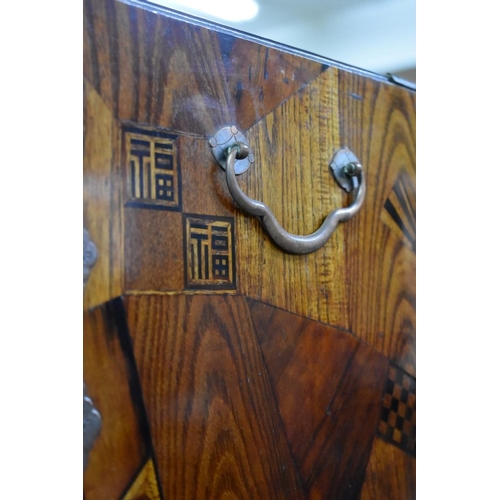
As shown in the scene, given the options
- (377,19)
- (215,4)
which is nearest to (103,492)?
(215,4)

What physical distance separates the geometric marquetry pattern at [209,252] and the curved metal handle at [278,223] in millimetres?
24

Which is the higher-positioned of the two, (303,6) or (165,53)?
(303,6)

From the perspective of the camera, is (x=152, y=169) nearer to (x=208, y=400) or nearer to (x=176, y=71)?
(x=176, y=71)

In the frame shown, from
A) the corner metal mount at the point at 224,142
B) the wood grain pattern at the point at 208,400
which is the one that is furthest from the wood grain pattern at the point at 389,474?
the corner metal mount at the point at 224,142

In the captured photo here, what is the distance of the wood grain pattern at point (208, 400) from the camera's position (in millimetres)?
526

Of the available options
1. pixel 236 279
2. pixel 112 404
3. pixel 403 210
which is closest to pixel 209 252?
pixel 236 279

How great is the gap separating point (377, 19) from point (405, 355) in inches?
22.3

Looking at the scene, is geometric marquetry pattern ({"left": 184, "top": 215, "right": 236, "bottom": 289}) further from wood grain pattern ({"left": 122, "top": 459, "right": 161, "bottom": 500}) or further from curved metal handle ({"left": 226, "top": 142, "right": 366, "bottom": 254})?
wood grain pattern ({"left": 122, "top": 459, "right": 161, "bottom": 500})

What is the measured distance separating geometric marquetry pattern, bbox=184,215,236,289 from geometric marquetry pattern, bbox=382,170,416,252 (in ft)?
0.71

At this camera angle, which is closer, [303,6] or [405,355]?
[405,355]

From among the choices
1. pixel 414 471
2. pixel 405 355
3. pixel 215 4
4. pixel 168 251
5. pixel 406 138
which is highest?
pixel 215 4

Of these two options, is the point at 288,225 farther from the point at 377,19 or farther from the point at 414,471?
the point at 377,19

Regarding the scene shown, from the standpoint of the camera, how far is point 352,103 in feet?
2.27

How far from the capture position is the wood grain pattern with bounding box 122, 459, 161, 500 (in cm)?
51
